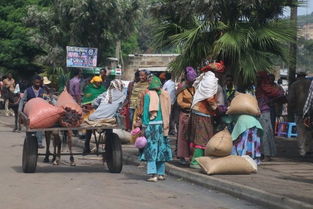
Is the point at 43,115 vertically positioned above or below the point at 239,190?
above

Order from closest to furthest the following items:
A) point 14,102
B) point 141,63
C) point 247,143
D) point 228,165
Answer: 1. point 228,165
2. point 247,143
3. point 14,102
4. point 141,63

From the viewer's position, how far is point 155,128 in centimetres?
1286

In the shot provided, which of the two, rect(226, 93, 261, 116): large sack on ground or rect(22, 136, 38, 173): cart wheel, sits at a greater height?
rect(226, 93, 261, 116): large sack on ground

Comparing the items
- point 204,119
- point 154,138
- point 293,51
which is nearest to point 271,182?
point 154,138

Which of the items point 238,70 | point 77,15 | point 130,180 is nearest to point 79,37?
point 77,15

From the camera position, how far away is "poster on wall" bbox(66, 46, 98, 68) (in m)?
25.1

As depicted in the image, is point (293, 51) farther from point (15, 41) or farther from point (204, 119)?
point (15, 41)

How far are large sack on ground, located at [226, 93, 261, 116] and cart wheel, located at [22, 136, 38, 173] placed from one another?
137 inches

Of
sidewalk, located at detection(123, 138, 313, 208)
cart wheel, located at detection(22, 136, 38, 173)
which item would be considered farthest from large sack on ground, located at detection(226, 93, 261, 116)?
cart wheel, located at detection(22, 136, 38, 173)

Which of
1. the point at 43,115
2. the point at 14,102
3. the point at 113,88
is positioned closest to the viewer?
the point at 43,115

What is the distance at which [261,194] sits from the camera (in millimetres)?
10656

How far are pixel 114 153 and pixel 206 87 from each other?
1.96 m

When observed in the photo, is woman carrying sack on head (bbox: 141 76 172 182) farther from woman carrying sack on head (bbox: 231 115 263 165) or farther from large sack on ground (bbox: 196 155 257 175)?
woman carrying sack on head (bbox: 231 115 263 165)

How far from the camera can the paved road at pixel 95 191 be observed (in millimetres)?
10391
